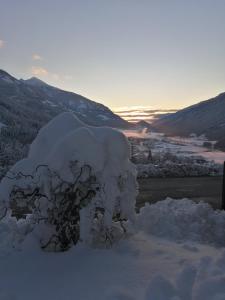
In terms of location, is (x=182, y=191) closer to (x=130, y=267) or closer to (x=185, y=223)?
(x=185, y=223)

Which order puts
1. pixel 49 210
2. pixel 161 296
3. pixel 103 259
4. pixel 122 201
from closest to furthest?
pixel 161 296 → pixel 103 259 → pixel 49 210 → pixel 122 201

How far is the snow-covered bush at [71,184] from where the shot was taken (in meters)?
8.41

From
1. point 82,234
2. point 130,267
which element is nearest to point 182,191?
point 82,234

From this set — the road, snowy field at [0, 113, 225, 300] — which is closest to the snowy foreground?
snowy field at [0, 113, 225, 300]

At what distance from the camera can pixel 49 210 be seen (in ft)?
28.8

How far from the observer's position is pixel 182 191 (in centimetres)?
2258

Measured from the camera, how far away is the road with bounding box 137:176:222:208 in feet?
64.2

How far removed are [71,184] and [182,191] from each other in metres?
15.0

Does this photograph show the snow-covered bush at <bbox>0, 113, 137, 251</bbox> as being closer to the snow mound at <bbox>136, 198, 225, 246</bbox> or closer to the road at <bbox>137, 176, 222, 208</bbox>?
the snow mound at <bbox>136, 198, 225, 246</bbox>

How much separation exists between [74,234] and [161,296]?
10.5 feet

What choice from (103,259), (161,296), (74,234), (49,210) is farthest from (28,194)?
(161,296)

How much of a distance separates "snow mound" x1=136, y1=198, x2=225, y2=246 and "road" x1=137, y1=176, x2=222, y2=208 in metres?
6.20

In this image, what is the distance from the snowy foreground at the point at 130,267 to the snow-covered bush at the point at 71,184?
16.9 inches

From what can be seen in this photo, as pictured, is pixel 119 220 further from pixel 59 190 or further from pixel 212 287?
pixel 212 287
